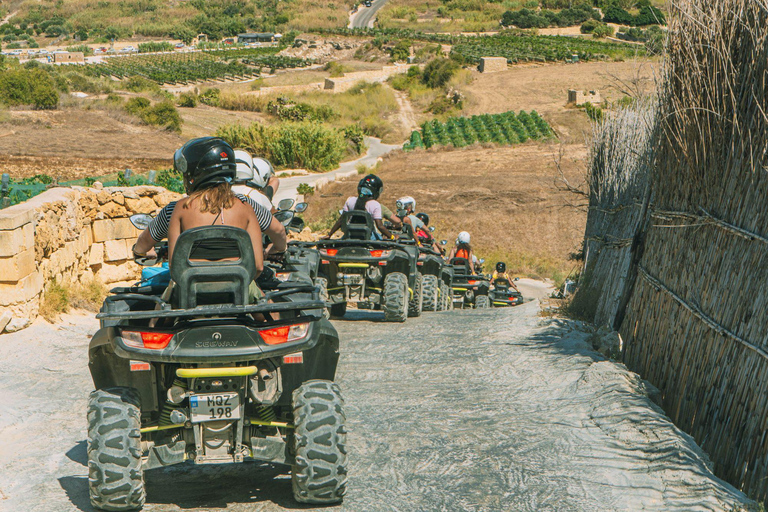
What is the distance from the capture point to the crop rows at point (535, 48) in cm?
8825

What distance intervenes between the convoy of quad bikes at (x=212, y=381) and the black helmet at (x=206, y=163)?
0.41 m

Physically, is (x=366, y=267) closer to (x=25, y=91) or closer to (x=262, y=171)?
(x=262, y=171)

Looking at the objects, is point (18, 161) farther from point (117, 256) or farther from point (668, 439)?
point (668, 439)

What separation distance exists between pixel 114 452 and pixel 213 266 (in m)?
1.06

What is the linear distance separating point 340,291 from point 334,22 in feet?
441

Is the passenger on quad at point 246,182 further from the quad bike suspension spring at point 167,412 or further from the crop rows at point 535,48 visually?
the crop rows at point 535,48

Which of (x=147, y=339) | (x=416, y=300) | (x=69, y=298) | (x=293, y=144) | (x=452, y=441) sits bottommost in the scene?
(x=293, y=144)

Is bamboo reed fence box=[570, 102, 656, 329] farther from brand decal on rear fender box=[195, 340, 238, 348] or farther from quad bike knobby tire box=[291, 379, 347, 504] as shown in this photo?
brand decal on rear fender box=[195, 340, 238, 348]

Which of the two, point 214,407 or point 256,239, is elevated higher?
point 256,239

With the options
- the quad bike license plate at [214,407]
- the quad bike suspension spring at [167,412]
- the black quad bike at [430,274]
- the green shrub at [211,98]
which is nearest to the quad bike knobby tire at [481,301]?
the black quad bike at [430,274]

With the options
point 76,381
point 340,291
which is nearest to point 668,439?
point 76,381

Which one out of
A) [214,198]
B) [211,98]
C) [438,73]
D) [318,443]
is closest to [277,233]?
[214,198]

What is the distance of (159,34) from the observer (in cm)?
13675

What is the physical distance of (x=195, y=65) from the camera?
297 feet
